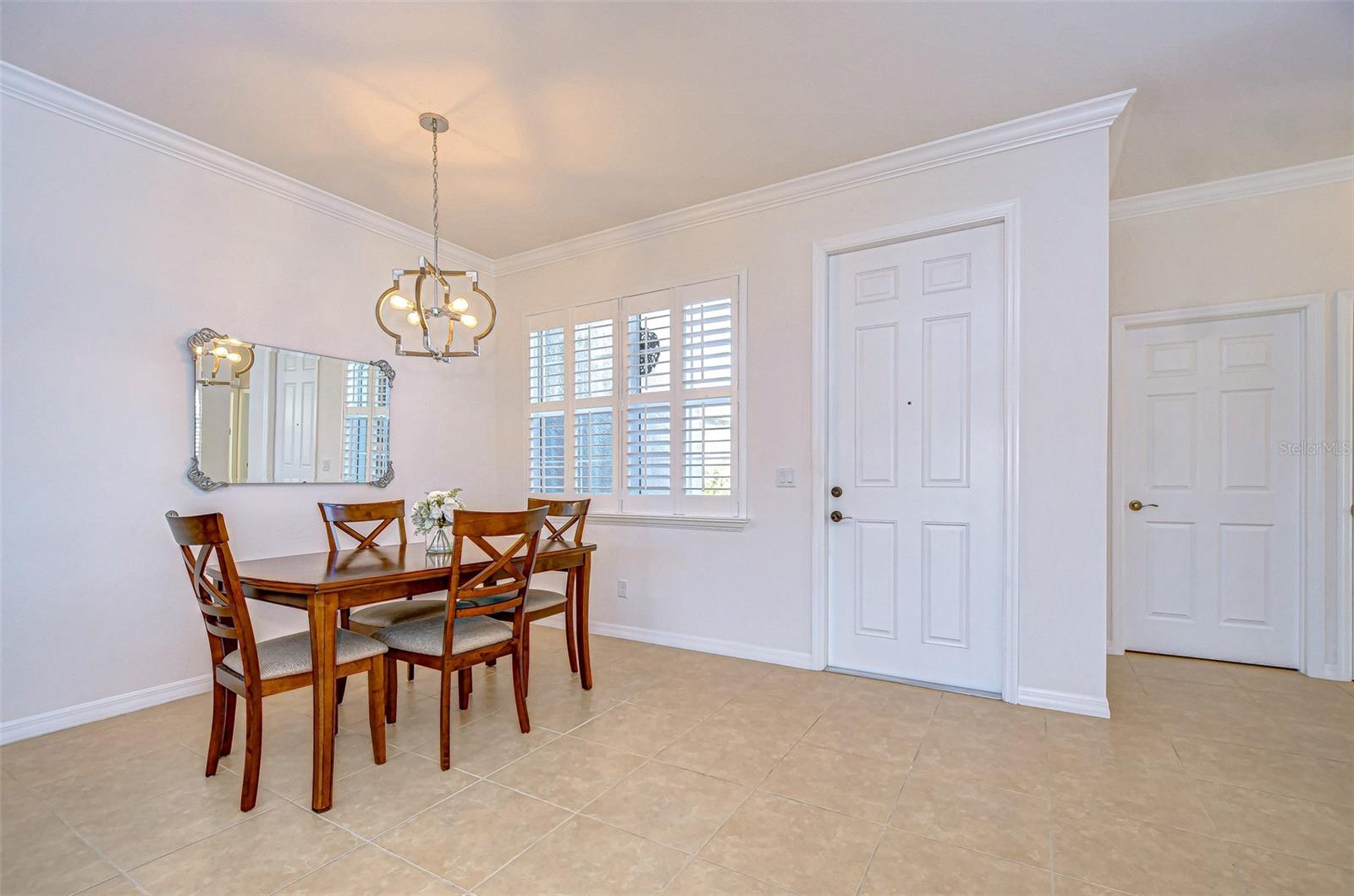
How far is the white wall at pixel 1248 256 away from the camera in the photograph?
3.27 meters

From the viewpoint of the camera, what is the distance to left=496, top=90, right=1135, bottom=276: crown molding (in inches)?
Answer: 110

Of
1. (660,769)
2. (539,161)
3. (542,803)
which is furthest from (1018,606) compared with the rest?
(539,161)

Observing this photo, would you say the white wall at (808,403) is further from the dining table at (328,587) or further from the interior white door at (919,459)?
the dining table at (328,587)

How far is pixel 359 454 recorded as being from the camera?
3.81m

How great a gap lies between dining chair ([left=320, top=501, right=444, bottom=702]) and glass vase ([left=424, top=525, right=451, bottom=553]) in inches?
9.5

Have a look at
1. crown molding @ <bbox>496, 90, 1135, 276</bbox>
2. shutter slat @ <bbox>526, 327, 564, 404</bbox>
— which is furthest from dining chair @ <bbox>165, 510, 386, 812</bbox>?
crown molding @ <bbox>496, 90, 1135, 276</bbox>

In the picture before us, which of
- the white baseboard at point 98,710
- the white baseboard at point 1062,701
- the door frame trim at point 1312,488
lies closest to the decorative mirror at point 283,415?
the white baseboard at point 98,710

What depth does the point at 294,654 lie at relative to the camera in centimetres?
214

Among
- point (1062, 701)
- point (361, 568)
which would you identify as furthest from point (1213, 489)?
point (361, 568)

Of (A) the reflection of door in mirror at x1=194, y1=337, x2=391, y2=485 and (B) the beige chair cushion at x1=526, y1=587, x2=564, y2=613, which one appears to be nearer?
(B) the beige chair cushion at x1=526, y1=587, x2=564, y2=613

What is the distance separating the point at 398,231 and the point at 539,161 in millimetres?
1397

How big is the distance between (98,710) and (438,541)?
1.64 meters

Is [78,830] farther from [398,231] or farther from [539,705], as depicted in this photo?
[398,231]

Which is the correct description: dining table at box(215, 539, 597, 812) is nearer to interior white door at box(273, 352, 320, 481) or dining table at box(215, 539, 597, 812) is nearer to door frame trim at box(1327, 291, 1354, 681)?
interior white door at box(273, 352, 320, 481)
